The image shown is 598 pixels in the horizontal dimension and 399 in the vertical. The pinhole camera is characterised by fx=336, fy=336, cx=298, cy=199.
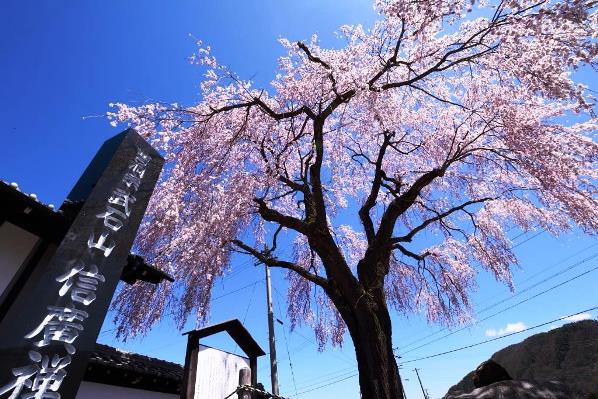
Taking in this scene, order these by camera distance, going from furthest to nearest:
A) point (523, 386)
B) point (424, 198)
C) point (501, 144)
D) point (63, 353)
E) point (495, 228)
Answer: point (424, 198), point (495, 228), point (501, 144), point (523, 386), point (63, 353)

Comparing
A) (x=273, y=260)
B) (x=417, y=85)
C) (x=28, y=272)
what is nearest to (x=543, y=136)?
(x=417, y=85)

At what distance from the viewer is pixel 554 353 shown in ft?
57.3

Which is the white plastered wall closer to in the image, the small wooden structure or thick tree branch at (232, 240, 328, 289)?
the small wooden structure

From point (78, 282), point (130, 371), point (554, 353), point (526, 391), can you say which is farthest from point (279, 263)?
point (554, 353)

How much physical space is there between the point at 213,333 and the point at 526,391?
228 inches

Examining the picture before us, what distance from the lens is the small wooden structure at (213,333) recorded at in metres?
4.64

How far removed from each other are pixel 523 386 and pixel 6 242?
343 inches

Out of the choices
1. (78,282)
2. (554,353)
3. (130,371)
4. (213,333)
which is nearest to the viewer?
(78,282)

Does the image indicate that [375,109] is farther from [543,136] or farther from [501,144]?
[543,136]

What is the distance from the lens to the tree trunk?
205 inches

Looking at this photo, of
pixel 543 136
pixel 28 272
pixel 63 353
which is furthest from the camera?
pixel 543 136

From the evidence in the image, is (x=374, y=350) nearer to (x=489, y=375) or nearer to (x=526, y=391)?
(x=526, y=391)

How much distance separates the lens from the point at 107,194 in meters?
4.17

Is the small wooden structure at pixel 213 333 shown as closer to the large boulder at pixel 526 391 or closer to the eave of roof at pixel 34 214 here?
the eave of roof at pixel 34 214
